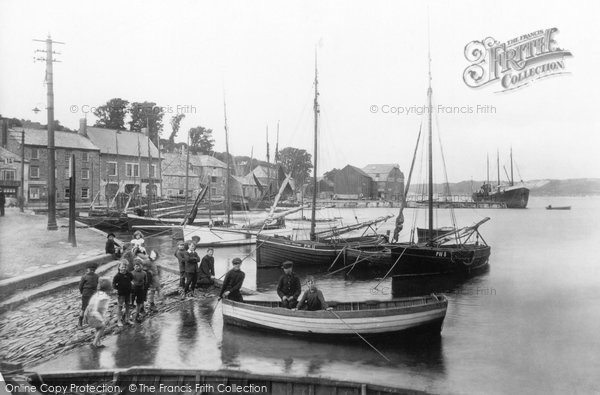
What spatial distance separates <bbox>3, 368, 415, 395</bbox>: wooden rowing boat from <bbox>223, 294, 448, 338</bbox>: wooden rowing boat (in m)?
3.22

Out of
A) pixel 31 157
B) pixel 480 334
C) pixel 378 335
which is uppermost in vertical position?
pixel 31 157

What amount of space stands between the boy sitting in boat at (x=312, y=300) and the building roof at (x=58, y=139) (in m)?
40.1

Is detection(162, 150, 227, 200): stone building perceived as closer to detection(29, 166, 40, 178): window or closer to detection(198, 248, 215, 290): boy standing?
detection(29, 166, 40, 178): window

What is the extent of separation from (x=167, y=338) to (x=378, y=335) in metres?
5.55

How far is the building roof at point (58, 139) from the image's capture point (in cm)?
4562

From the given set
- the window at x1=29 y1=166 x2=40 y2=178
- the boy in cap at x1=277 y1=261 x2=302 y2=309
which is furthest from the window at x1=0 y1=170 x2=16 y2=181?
the boy in cap at x1=277 y1=261 x2=302 y2=309

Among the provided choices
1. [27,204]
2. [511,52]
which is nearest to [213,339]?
[511,52]

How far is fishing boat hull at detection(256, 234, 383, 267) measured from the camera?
25.4m

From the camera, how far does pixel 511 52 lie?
1532 cm

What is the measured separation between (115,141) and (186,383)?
172ft

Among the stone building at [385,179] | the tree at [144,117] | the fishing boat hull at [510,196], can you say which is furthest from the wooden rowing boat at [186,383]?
the fishing boat hull at [510,196]

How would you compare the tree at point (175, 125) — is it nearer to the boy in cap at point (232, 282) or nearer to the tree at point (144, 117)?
the tree at point (144, 117)

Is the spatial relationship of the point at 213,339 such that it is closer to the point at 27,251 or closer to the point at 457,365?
the point at 457,365

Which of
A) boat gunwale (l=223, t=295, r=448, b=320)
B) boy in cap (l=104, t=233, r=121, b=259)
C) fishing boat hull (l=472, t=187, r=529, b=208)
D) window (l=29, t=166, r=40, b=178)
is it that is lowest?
boat gunwale (l=223, t=295, r=448, b=320)
